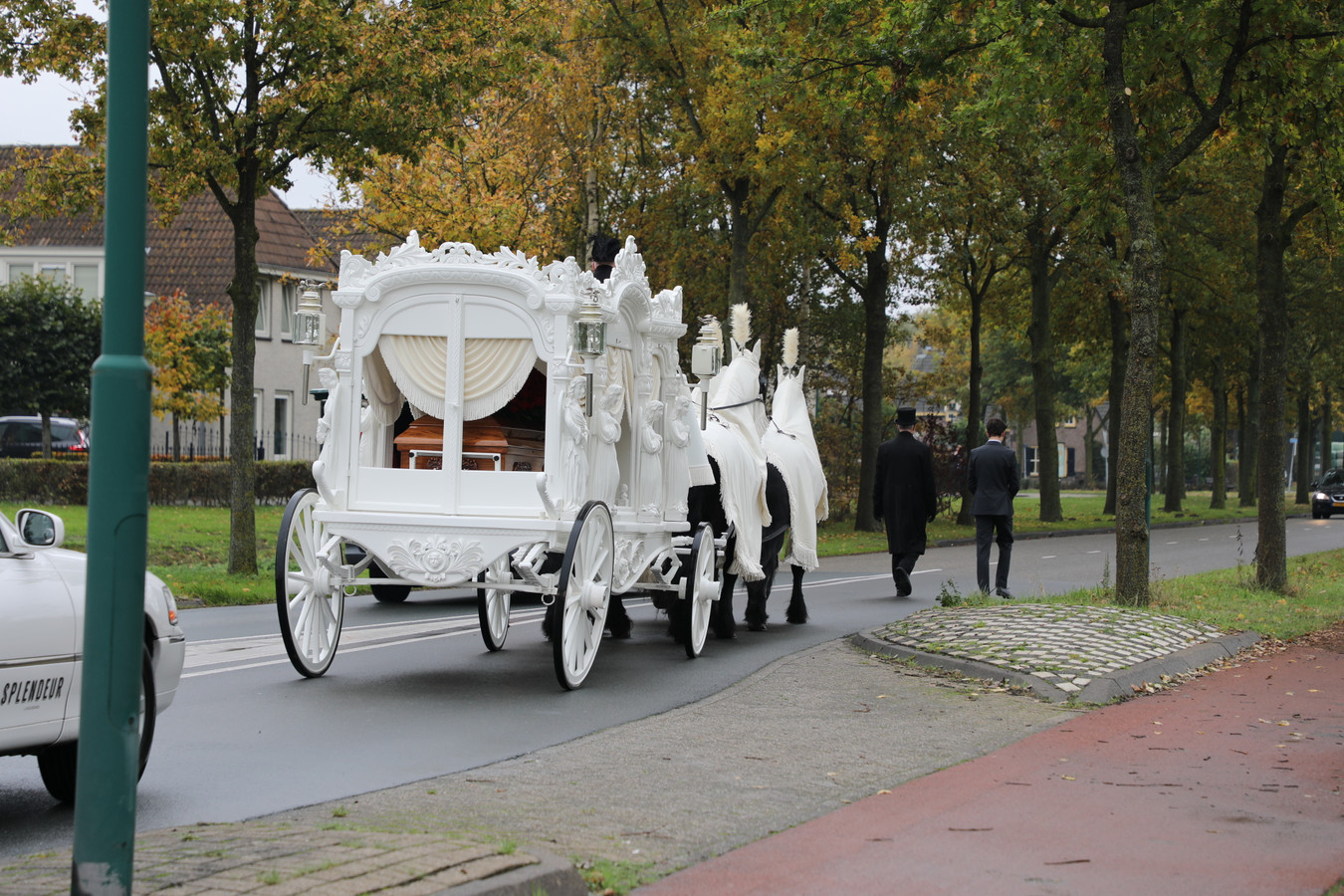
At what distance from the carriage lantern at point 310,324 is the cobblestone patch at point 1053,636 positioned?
5.39 metres

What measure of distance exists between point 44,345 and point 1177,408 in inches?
1257

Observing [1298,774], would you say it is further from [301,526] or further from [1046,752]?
[301,526]

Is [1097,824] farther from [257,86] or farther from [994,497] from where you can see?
[257,86]

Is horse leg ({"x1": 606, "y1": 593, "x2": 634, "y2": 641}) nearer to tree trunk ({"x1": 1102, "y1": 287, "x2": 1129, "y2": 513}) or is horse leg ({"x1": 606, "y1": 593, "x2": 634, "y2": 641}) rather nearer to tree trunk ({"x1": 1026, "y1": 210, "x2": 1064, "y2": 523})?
tree trunk ({"x1": 1026, "y1": 210, "x2": 1064, "y2": 523})

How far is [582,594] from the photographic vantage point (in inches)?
404

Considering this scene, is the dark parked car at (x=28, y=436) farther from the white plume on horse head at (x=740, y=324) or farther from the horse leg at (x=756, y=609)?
the horse leg at (x=756, y=609)

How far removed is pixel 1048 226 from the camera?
120 feet

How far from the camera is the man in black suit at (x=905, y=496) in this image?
1775 cm

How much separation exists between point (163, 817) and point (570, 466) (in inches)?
172

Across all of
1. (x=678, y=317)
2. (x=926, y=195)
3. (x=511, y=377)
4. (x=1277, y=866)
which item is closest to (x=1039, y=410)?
(x=926, y=195)

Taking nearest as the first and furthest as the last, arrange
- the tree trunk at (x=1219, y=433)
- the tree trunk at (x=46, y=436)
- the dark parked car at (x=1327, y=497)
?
the tree trunk at (x=46, y=436) → the tree trunk at (x=1219, y=433) → the dark parked car at (x=1327, y=497)

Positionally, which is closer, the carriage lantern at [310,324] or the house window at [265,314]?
the carriage lantern at [310,324]

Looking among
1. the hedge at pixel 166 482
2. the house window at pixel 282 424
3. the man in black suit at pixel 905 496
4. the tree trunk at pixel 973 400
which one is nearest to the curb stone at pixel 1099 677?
the man in black suit at pixel 905 496

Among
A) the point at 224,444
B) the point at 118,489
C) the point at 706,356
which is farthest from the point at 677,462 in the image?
the point at 224,444
